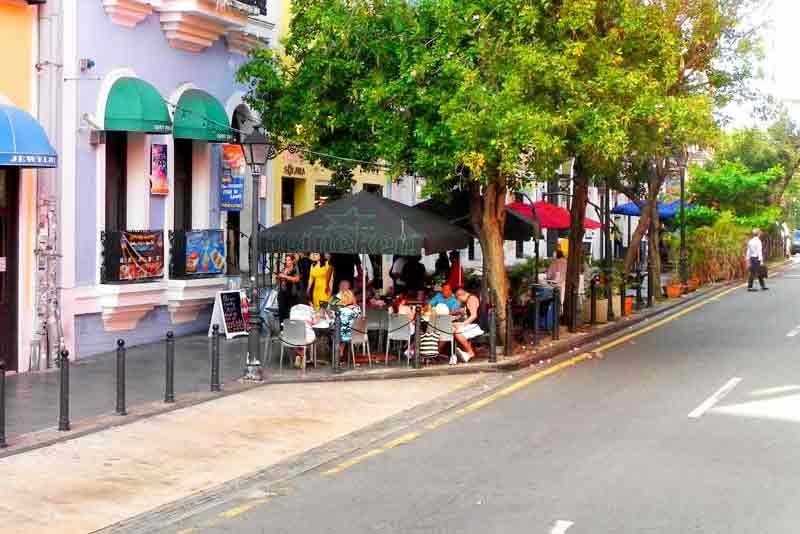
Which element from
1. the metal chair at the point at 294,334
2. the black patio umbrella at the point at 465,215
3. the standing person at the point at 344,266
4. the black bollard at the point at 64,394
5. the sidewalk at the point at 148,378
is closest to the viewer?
the black bollard at the point at 64,394

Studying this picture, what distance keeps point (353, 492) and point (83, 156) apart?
9821mm

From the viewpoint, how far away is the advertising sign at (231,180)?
2144 centimetres

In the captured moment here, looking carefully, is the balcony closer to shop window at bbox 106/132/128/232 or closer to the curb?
shop window at bbox 106/132/128/232

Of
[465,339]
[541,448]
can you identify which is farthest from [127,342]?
[541,448]

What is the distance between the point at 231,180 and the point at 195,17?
3.48 meters

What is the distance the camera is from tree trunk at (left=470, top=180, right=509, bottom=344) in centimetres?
1906

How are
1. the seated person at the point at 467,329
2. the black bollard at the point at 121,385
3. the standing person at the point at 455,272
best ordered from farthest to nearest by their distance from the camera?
the standing person at the point at 455,272
the seated person at the point at 467,329
the black bollard at the point at 121,385

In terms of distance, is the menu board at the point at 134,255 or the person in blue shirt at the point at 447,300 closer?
the person in blue shirt at the point at 447,300

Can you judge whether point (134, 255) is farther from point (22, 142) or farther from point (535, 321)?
point (535, 321)

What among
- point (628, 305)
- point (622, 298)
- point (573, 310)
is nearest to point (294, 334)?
point (573, 310)

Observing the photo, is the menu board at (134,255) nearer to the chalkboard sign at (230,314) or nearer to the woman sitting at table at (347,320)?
the chalkboard sign at (230,314)

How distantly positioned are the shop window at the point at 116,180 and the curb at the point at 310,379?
4.83m

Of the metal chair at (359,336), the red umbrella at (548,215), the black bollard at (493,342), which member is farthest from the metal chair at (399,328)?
the red umbrella at (548,215)

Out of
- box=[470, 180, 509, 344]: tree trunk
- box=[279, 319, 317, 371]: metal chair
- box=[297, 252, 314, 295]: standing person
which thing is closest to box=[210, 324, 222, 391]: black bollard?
box=[279, 319, 317, 371]: metal chair
